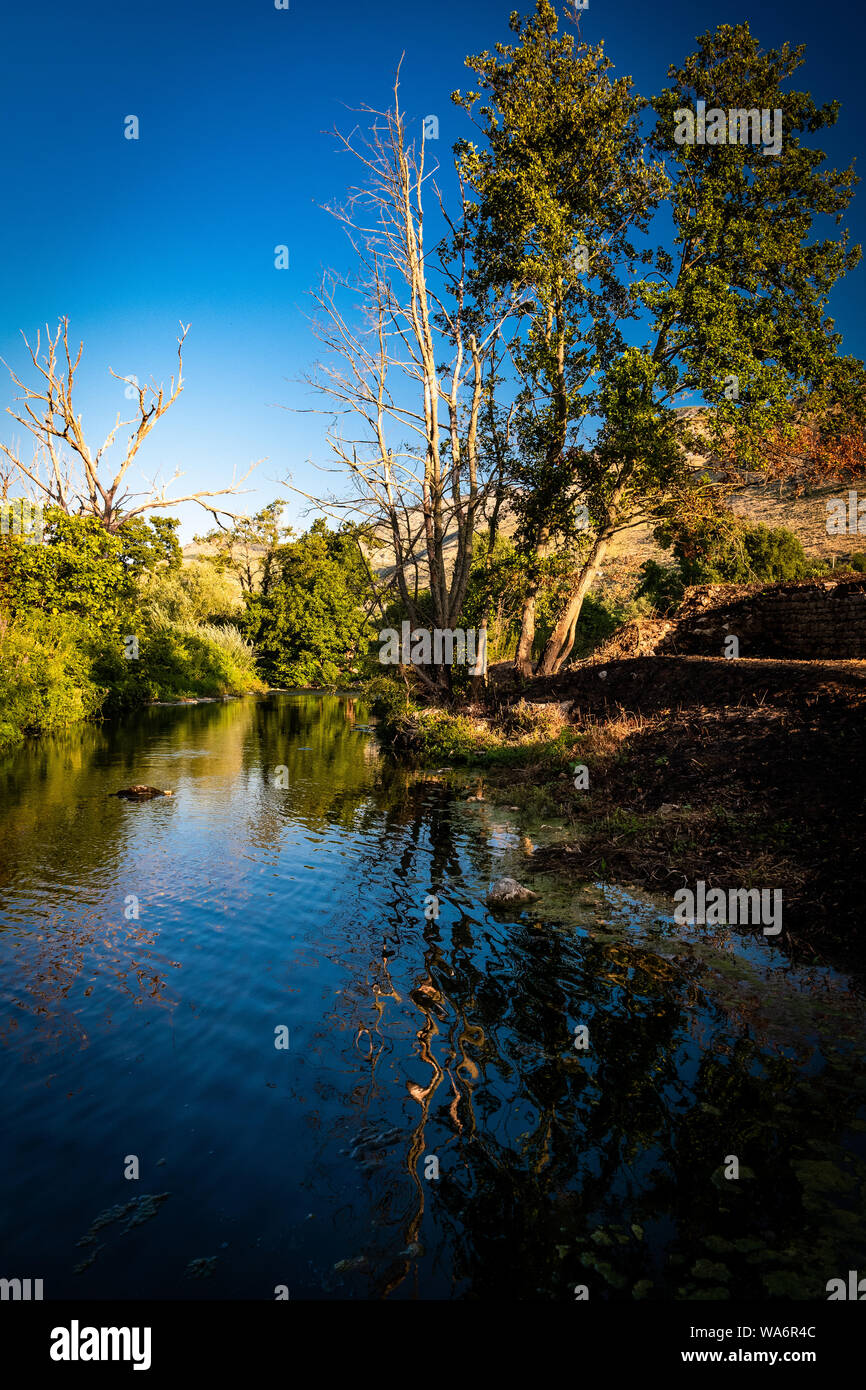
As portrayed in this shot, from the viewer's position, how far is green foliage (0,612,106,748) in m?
20.9

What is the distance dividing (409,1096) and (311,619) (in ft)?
175

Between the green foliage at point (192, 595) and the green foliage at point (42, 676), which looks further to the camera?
the green foliage at point (192, 595)

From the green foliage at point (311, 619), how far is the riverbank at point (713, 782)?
40915mm

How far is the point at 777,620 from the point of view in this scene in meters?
16.7

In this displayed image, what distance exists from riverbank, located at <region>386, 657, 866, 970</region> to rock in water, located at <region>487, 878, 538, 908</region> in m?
1.00

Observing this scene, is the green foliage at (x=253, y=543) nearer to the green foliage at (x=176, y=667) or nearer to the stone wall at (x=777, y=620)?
the green foliage at (x=176, y=667)

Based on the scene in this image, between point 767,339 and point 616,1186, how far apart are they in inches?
801

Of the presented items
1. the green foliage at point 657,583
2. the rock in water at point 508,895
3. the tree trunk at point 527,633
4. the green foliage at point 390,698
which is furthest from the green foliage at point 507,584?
the rock in water at point 508,895

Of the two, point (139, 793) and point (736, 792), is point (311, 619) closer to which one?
point (139, 793)

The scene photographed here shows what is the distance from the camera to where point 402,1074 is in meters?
4.66

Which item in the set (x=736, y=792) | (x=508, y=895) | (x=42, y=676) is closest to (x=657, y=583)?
(x=42, y=676)

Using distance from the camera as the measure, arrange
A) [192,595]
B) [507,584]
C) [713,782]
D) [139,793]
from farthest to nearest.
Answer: [192,595], [507,584], [139,793], [713,782]

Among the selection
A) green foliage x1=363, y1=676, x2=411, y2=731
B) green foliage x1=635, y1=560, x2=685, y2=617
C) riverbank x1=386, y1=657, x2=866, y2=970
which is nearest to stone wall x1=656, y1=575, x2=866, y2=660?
riverbank x1=386, y1=657, x2=866, y2=970

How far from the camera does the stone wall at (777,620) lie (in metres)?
14.6
